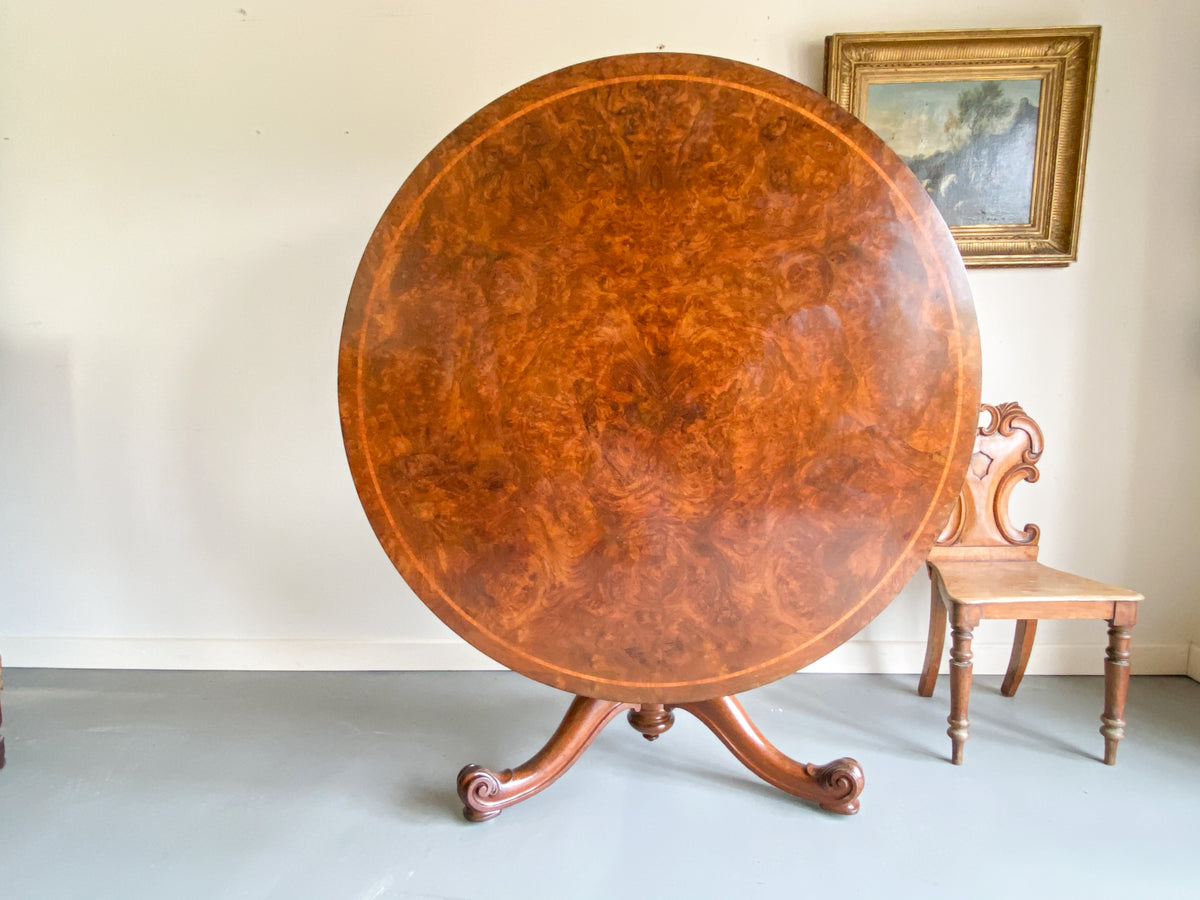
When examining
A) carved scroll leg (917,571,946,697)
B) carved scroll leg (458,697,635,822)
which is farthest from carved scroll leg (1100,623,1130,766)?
carved scroll leg (458,697,635,822)

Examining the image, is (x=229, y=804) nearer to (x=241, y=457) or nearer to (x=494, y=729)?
(x=494, y=729)

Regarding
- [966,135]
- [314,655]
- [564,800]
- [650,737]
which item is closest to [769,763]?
[650,737]

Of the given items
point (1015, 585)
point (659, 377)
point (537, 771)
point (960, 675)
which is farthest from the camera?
point (1015, 585)

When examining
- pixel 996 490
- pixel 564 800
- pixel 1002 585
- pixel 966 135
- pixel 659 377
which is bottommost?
pixel 564 800

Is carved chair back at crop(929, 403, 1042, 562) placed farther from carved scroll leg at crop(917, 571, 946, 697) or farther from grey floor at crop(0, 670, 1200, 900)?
grey floor at crop(0, 670, 1200, 900)

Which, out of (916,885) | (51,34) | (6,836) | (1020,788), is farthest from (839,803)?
(51,34)

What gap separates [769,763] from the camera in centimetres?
172

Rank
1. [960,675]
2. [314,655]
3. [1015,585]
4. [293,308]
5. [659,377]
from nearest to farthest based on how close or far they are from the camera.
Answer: [659,377]
[960,675]
[1015,585]
[293,308]
[314,655]

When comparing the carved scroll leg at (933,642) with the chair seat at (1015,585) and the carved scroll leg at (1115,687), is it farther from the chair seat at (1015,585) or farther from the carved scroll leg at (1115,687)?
the carved scroll leg at (1115,687)

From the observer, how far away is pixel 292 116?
229cm

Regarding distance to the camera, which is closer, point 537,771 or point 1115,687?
point 537,771

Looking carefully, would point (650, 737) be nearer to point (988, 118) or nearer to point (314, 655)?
point (314, 655)

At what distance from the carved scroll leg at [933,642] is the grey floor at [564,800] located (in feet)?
0.21

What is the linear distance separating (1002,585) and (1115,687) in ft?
1.12
